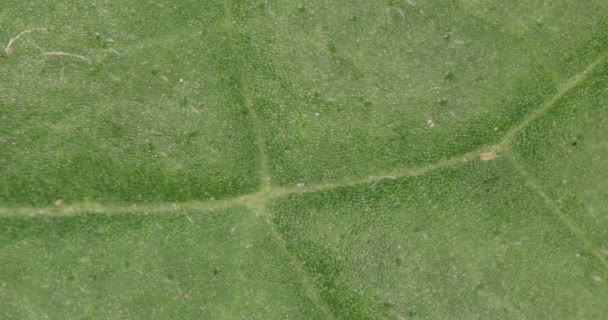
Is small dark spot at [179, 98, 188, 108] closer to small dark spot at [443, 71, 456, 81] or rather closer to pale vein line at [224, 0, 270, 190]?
pale vein line at [224, 0, 270, 190]

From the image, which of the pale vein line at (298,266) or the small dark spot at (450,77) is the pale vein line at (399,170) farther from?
the small dark spot at (450,77)

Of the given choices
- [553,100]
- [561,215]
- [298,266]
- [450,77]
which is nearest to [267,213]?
[298,266]

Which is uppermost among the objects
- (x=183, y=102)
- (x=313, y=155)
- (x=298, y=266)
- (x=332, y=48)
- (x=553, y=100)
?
(x=332, y=48)

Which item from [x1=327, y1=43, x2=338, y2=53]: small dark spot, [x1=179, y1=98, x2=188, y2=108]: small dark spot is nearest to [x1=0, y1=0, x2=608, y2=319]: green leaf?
[x1=179, y1=98, x2=188, y2=108]: small dark spot

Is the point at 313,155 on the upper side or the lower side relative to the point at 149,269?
upper

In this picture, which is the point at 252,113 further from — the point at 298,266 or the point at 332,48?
the point at 298,266

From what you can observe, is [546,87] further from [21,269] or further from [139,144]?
[21,269]
